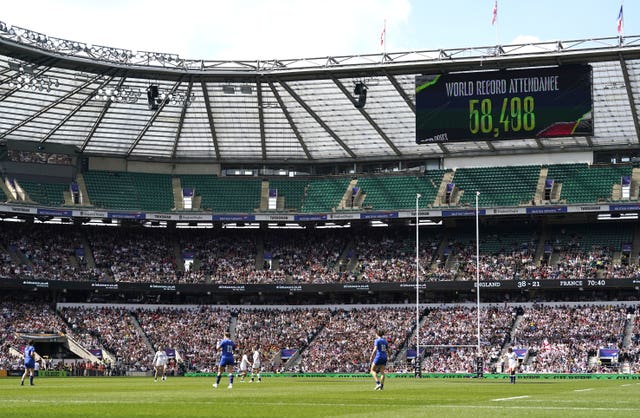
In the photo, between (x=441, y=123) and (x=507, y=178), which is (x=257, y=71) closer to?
(x=441, y=123)

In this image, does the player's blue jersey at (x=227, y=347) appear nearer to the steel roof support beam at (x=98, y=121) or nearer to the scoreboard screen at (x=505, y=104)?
the scoreboard screen at (x=505, y=104)

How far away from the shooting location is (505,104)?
220ft

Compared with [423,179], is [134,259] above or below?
below

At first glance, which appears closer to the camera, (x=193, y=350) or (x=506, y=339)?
(x=506, y=339)

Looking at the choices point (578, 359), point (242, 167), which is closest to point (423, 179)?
point (242, 167)

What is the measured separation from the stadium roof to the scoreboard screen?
1.25 metres

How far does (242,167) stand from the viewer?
304 ft

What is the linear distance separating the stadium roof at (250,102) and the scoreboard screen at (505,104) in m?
1.25

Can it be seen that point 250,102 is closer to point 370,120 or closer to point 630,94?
point 370,120

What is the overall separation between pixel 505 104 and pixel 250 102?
22011 mm

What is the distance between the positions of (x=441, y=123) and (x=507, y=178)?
1815cm

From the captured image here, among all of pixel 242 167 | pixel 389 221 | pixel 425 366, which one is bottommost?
pixel 425 366

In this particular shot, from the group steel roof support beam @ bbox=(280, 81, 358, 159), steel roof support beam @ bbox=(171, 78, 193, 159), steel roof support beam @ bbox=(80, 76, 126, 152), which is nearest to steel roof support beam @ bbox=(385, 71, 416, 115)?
steel roof support beam @ bbox=(280, 81, 358, 159)

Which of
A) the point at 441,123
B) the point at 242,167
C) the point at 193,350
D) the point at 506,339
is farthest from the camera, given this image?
the point at 242,167
